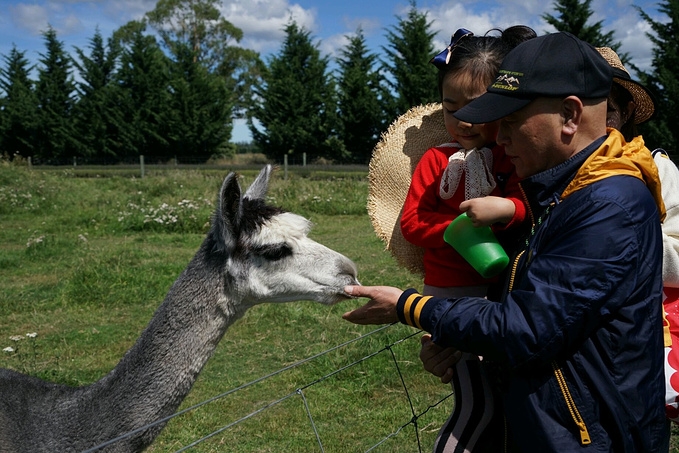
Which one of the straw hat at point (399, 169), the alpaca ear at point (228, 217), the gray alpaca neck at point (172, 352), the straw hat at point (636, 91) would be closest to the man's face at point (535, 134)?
the straw hat at point (636, 91)

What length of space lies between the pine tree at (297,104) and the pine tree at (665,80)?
43.0ft

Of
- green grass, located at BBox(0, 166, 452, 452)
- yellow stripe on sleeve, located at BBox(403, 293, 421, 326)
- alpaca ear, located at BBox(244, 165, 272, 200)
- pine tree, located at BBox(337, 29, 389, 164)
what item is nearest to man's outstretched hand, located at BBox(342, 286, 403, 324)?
yellow stripe on sleeve, located at BBox(403, 293, 421, 326)

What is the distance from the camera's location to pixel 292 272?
8.13 ft

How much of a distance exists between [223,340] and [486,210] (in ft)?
13.6

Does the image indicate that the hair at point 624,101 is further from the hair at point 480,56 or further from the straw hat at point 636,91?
the hair at point 480,56

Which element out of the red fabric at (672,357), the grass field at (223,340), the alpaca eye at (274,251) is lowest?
the grass field at (223,340)

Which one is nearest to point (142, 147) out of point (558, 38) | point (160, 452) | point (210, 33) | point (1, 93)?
point (1, 93)

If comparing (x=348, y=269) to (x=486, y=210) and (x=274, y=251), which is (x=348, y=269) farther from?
(x=486, y=210)

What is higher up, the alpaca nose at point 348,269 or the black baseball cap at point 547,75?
the black baseball cap at point 547,75

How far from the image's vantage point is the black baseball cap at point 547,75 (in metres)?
1.34

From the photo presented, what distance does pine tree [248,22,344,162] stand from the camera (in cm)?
2769

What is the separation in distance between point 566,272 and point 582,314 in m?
0.09

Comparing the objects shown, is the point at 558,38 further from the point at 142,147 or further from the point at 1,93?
the point at 1,93

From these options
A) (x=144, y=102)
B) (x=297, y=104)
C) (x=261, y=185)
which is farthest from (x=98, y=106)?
(x=261, y=185)
